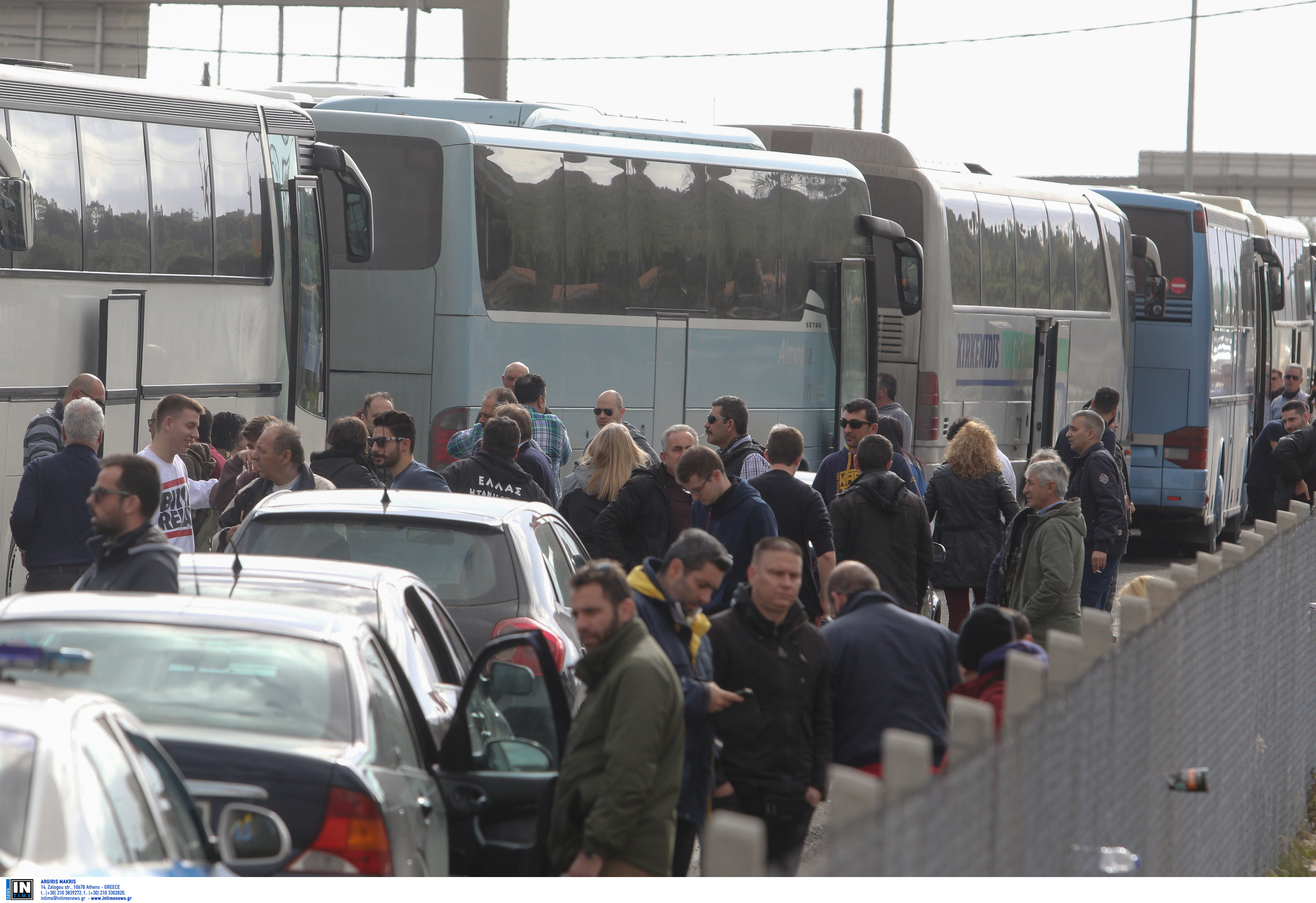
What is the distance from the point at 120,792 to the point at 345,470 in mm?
6401

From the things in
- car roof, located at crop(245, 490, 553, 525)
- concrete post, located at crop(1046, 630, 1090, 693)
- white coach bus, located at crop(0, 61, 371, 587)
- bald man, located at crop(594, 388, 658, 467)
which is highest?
white coach bus, located at crop(0, 61, 371, 587)

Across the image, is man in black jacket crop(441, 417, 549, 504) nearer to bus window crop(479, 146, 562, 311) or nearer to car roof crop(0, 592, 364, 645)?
bus window crop(479, 146, 562, 311)

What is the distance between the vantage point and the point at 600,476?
10.2 metres

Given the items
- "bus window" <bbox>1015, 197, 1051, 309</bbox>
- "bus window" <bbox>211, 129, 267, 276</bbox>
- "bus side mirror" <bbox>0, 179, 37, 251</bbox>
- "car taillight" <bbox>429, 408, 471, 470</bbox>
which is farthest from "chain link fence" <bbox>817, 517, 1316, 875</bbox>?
"bus window" <bbox>1015, 197, 1051, 309</bbox>

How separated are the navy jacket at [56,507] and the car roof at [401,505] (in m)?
1.21

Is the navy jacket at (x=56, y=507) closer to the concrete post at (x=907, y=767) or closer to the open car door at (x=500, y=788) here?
the open car door at (x=500, y=788)

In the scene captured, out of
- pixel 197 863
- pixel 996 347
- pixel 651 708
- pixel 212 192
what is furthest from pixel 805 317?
pixel 197 863

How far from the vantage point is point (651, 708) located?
4.93 metres

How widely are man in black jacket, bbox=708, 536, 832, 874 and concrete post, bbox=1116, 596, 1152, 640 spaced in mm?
1043

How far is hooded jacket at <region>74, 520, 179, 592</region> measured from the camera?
6074 millimetres

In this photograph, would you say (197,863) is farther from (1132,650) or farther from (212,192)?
(212,192)

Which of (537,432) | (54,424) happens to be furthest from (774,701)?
(537,432)

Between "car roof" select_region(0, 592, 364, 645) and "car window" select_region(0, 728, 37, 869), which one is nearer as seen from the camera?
"car window" select_region(0, 728, 37, 869)

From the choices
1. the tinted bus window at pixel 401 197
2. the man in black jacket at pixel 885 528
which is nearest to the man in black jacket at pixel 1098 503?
the man in black jacket at pixel 885 528
